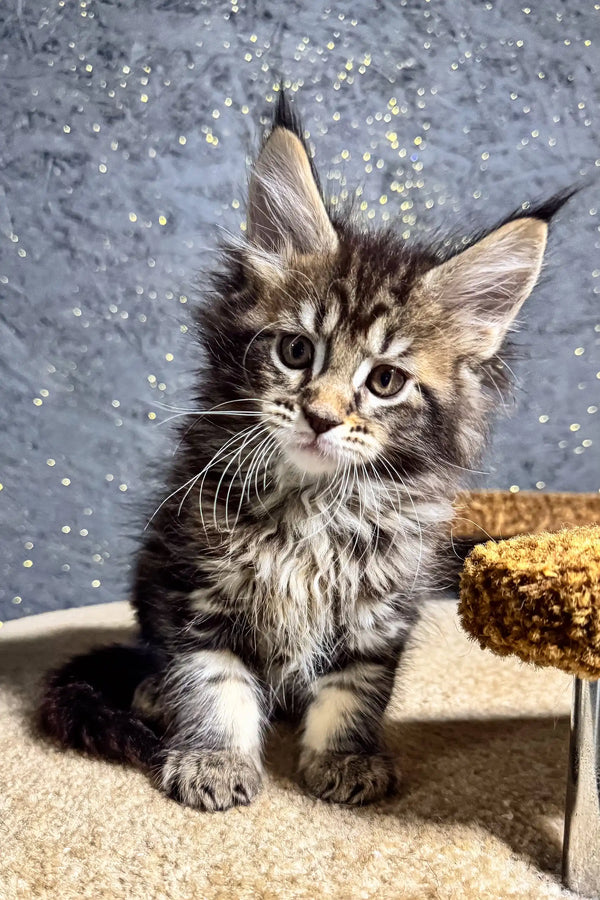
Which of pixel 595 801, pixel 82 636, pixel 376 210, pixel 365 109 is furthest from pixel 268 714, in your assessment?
pixel 365 109

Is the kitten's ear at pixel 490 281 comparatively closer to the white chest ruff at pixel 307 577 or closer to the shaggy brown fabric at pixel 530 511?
the white chest ruff at pixel 307 577

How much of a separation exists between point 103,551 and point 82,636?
381 millimetres

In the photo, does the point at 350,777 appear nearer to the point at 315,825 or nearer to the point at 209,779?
the point at 315,825

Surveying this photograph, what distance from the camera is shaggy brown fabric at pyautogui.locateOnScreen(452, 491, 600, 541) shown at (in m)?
1.89

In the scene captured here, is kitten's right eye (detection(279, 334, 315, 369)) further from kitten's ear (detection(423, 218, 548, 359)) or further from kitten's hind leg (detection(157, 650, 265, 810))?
kitten's hind leg (detection(157, 650, 265, 810))

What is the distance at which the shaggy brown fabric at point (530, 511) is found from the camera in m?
1.89

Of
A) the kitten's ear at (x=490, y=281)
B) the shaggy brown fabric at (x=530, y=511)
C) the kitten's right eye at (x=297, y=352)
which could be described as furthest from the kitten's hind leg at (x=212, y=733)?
the shaggy brown fabric at (x=530, y=511)

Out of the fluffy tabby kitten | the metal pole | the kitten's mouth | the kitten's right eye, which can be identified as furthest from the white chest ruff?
the metal pole

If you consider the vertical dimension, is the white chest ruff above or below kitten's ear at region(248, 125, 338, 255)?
below

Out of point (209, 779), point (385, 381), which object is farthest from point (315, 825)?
point (385, 381)

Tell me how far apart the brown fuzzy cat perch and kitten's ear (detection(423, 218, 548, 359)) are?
0.35 meters

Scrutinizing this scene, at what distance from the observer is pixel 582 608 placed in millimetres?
852

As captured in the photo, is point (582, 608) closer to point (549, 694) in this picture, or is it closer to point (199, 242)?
point (549, 694)

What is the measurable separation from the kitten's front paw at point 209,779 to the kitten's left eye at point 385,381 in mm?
544
